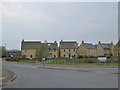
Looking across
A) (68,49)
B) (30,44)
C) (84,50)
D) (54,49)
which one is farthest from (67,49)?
(30,44)

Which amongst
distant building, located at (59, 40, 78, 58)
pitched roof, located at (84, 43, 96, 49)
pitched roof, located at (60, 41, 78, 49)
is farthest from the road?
pitched roof, located at (84, 43, 96, 49)

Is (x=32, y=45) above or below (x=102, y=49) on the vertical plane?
above

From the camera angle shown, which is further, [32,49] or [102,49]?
[102,49]

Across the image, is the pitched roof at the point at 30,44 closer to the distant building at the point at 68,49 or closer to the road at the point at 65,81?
the distant building at the point at 68,49

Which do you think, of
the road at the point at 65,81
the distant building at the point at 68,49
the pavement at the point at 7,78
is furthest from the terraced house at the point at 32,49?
the road at the point at 65,81

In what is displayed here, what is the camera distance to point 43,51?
3241 inches

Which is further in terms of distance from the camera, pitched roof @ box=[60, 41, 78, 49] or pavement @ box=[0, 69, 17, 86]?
pitched roof @ box=[60, 41, 78, 49]

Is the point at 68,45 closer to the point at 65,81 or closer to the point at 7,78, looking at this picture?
Answer: the point at 7,78

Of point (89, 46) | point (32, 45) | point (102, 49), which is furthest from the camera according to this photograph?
point (102, 49)

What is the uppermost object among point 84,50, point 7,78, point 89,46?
point 89,46

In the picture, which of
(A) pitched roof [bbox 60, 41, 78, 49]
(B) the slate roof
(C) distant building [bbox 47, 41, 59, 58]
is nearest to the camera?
(C) distant building [bbox 47, 41, 59, 58]

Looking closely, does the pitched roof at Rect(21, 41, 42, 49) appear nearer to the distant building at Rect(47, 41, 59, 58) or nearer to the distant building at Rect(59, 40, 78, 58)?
the distant building at Rect(47, 41, 59, 58)

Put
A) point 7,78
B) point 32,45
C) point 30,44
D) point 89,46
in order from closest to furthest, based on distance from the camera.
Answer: point 7,78 → point 32,45 → point 30,44 → point 89,46

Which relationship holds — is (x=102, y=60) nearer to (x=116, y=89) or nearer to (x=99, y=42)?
(x=116, y=89)
